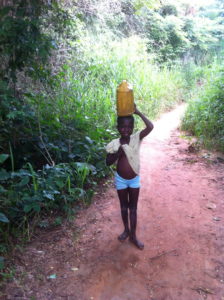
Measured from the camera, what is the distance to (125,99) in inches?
88.7

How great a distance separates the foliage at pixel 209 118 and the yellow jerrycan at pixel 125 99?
3326 mm

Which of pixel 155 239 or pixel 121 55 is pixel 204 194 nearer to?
pixel 155 239

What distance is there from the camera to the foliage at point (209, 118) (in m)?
5.34

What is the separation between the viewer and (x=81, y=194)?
3.22 m

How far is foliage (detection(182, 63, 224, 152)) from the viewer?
534cm

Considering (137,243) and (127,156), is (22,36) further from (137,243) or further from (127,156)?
(137,243)

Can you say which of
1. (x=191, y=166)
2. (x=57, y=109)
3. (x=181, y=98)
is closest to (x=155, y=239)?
(x=191, y=166)

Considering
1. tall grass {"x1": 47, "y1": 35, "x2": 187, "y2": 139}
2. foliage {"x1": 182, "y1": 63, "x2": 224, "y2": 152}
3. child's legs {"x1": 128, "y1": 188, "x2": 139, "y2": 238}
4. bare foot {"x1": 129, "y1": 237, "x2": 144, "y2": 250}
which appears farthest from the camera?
foliage {"x1": 182, "y1": 63, "x2": 224, "y2": 152}

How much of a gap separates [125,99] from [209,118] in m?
4.01

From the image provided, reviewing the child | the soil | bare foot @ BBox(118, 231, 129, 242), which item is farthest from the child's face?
the soil

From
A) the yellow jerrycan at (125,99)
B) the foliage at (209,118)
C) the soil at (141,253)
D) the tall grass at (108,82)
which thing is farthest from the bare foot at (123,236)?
the foliage at (209,118)

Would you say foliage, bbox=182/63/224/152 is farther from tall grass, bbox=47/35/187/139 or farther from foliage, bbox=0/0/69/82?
foliage, bbox=0/0/69/82

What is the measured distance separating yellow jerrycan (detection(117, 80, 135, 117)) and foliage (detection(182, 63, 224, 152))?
131 inches

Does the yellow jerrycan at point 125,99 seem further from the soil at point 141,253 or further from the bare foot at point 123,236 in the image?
the soil at point 141,253
